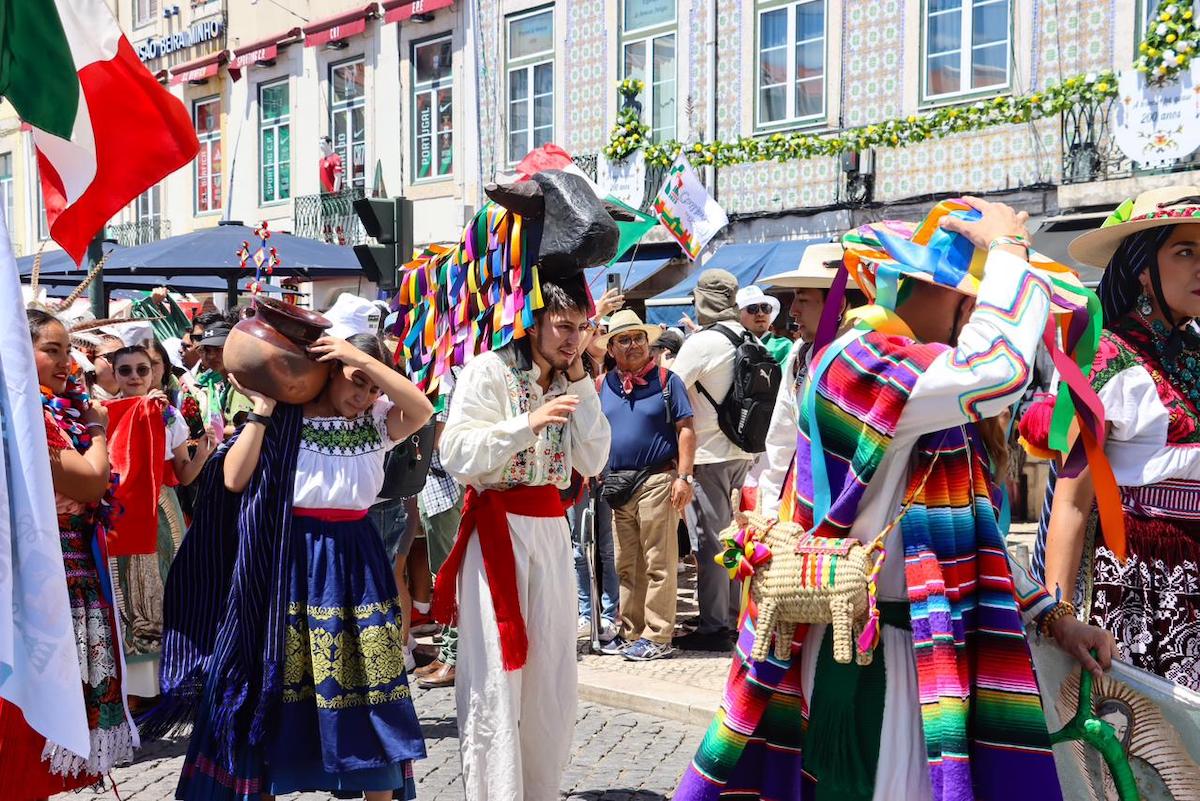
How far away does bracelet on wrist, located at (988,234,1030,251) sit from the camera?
2904 millimetres

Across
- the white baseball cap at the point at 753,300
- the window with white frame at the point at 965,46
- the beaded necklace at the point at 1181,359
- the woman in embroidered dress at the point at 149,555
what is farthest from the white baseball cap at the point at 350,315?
the window with white frame at the point at 965,46

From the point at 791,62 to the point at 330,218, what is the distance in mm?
9104

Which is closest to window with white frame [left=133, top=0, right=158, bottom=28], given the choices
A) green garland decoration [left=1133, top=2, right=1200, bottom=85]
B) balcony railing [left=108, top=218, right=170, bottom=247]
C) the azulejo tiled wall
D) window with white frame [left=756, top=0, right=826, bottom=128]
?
balcony railing [left=108, top=218, right=170, bottom=247]

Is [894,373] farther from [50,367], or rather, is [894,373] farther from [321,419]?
[50,367]

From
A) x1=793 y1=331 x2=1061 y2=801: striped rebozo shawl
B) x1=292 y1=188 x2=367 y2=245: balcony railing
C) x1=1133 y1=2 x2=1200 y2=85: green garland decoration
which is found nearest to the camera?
x1=793 y1=331 x2=1061 y2=801: striped rebozo shawl

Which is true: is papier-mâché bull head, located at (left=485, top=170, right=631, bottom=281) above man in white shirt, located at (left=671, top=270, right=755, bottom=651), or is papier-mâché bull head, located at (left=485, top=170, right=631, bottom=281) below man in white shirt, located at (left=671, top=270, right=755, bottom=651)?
above

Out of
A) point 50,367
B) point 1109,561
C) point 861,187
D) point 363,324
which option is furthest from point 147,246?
point 1109,561

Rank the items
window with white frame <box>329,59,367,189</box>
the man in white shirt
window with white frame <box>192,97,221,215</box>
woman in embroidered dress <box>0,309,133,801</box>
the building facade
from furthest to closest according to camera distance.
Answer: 1. window with white frame <box>192,97,221,215</box>
2. window with white frame <box>329,59,367,189</box>
3. the building facade
4. the man in white shirt
5. woman in embroidered dress <box>0,309,133,801</box>

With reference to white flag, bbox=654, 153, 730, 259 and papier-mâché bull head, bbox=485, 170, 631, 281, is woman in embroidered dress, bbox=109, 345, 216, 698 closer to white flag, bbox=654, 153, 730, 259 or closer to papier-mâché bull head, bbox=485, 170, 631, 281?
papier-mâché bull head, bbox=485, 170, 631, 281

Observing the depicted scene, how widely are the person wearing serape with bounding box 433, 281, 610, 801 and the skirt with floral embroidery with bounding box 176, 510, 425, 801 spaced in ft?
0.81

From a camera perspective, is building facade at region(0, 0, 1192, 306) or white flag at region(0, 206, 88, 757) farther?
building facade at region(0, 0, 1192, 306)

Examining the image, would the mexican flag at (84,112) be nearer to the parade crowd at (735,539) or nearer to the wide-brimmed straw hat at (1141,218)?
the parade crowd at (735,539)

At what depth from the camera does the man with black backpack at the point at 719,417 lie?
7535mm

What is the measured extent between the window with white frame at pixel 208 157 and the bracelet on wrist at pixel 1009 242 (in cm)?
2413
